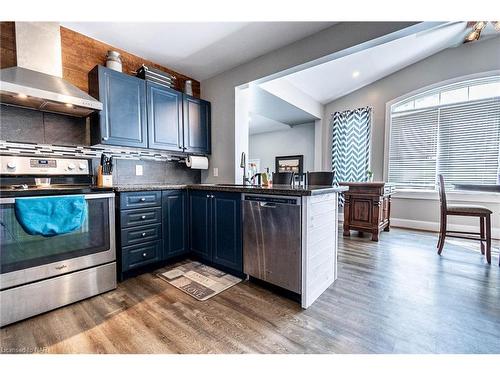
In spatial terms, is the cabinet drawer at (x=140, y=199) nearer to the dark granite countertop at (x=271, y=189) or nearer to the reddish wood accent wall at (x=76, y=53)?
the dark granite countertop at (x=271, y=189)

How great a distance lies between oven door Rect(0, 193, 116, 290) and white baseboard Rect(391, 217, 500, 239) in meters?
5.04

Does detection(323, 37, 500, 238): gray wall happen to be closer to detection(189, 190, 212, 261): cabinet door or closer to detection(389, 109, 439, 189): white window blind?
detection(389, 109, 439, 189): white window blind

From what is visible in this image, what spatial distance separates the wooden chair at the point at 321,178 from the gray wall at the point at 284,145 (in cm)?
284

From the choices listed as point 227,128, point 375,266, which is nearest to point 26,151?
point 227,128

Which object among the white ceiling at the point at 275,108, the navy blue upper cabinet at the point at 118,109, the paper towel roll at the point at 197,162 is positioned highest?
the white ceiling at the point at 275,108

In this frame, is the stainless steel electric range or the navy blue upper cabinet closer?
the stainless steel electric range

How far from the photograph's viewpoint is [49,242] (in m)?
1.63

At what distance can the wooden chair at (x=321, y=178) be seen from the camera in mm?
2943

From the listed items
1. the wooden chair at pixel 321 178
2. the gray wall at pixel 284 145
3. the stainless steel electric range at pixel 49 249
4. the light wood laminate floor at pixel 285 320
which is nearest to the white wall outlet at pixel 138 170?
the stainless steel electric range at pixel 49 249

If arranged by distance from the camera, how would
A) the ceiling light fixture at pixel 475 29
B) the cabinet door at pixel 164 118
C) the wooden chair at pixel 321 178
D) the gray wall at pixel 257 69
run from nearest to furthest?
1. the gray wall at pixel 257 69
2. the cabinet door at pixel 164 118
3. the wooden chair at pixel 321 178
4. the ceiling light fixture at pixel 475 29

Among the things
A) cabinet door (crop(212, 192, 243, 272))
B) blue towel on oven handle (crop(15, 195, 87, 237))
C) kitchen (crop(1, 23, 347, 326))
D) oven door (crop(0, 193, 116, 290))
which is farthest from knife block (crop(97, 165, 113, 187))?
cabinet door (crop(212, 192, 243, 272))

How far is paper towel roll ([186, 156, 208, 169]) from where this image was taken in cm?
305

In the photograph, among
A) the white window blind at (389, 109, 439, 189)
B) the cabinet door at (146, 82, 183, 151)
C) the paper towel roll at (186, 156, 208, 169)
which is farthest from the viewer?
the white window blind at (389, 109, 439, 189)
